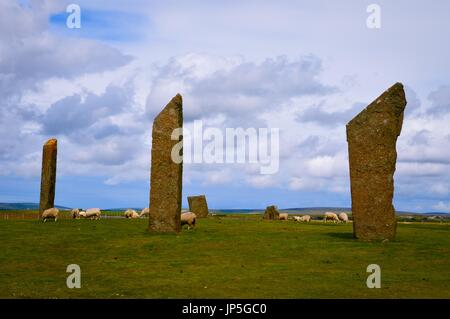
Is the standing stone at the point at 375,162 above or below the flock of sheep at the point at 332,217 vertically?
above

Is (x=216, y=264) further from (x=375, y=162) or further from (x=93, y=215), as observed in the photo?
(x=93, y=215)

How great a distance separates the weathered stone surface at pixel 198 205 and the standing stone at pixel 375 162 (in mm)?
24825

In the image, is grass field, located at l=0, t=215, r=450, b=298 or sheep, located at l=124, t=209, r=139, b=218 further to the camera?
sheep, located at l=124, t=209, r=139, b=218

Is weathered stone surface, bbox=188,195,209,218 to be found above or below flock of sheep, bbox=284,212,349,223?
above

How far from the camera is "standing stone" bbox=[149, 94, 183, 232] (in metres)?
29.1

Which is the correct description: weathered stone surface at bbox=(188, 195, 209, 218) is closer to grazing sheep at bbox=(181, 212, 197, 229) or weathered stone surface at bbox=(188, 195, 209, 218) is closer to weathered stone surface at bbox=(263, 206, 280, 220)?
weathered stone surface at bbox=(263, 206, 280, 220)

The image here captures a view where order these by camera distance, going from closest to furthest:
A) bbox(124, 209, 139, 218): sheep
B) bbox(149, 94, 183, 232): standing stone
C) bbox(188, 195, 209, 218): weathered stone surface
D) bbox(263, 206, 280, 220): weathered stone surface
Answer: bbox(149, 94, 183, 232): standing stone
bbox(188, 195, 209, 218): weathered stone surface
bbox(124, 209, 139, 218): sheep
bbox(263, 206, 280, 220): weathered stone surface

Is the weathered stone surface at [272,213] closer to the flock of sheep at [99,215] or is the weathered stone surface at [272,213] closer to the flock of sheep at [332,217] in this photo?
the flock of sheep at [99,215]

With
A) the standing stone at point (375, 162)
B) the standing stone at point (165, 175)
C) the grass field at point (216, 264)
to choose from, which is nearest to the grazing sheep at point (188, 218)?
the grass field at point (216, 264)

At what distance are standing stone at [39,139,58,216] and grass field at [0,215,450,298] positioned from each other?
9.80 meters

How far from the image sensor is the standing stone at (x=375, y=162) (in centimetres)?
2611

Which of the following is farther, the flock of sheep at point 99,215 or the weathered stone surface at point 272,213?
the weathered stone surface at point 272,213

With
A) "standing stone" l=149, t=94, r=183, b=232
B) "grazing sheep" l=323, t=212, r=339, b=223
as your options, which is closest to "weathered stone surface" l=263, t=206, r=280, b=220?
"grazing sheep" l=323, t=212, r=339, b=223

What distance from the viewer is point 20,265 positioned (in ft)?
66.7
